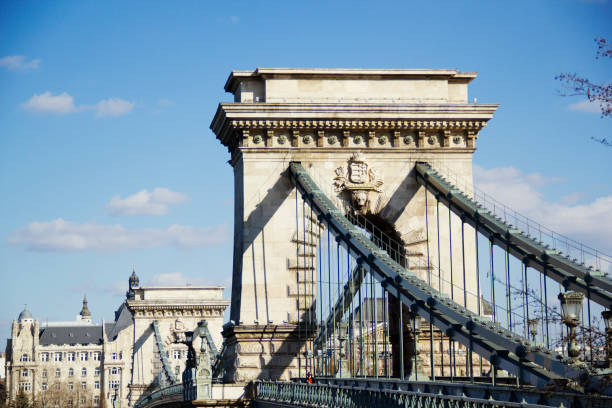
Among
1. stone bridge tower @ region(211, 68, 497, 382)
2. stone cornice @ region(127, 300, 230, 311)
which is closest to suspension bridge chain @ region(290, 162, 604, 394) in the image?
stone bridge tower @ region(211, 68, 497, 382)

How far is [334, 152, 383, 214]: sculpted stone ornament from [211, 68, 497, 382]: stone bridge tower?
36 millimetres

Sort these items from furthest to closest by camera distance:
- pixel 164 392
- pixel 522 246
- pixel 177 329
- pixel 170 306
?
pixel 170 306, pixel 177 329, pixel 164 392, pixel 522 246

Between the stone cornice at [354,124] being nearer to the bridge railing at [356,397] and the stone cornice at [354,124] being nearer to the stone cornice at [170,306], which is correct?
the bridge railing at [356,397]

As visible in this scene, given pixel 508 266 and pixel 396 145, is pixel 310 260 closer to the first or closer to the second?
pixel 396 145

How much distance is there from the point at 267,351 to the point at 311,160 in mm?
7062

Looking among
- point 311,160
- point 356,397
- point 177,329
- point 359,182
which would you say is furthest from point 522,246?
point 177,329

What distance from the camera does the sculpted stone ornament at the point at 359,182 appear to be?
43.8 metres

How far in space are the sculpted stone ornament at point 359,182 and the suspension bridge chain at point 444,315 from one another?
1.49 m

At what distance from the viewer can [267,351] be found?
139ft

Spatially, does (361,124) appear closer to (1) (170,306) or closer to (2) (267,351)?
(2) (267,351)

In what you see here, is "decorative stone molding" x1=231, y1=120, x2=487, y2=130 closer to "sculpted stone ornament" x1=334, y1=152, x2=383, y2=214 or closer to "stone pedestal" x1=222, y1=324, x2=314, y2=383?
"sculpted stone ornament" x1=334, y1=152, x2=383, y2=214

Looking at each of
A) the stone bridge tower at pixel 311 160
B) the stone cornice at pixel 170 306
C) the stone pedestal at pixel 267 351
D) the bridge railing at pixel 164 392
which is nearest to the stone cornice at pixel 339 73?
the stone bridge tower at pixel 311 160

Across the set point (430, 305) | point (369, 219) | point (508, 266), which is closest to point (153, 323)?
point (369, 219)

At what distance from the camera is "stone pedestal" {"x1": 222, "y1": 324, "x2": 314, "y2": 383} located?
139 ft
